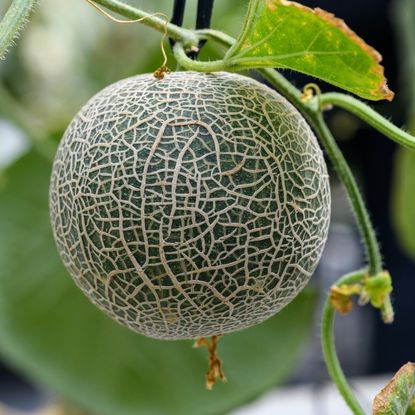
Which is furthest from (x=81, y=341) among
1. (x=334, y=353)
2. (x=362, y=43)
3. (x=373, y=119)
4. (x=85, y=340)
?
(x=362, y=43)

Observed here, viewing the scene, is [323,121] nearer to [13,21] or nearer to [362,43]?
[362,43]

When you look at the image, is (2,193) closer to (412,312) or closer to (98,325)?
(98,325)

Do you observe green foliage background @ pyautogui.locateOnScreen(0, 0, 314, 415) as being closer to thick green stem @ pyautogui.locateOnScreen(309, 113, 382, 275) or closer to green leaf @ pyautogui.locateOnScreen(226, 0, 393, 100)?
thick green stem @ pyautogui.locateOnScreen(309, 113, 382, 275)

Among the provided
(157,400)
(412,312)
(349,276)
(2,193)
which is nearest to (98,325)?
(157,400)

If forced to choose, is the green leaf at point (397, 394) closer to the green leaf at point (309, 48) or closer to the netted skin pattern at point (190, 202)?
the netted skin pattern at point (190, 202)

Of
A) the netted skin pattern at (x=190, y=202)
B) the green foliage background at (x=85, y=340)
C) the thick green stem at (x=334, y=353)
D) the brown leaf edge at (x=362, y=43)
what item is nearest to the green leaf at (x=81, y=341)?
the green foliage background at (x=85, y=340)

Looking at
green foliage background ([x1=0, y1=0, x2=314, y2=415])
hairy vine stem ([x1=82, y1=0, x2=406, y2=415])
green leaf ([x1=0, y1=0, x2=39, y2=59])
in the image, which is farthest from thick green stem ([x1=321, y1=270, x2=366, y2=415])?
green foliage background ([x1=0, y1=0, x2=314, y2=415])
